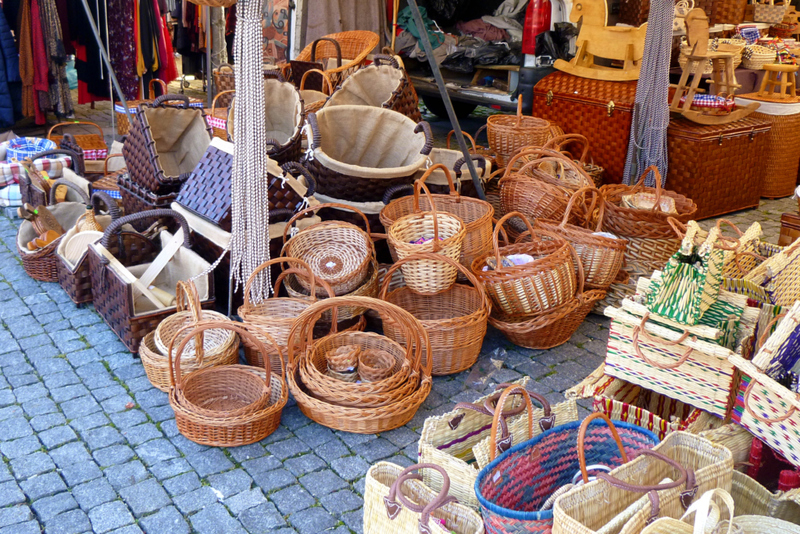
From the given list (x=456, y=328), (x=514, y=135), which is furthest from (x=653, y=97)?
(x=456, y=328)

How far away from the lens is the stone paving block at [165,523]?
257 cm

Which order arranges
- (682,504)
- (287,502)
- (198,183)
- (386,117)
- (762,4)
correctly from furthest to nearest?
(762,4)
(386,117)
(198,183)
(287,502)
(682,504)

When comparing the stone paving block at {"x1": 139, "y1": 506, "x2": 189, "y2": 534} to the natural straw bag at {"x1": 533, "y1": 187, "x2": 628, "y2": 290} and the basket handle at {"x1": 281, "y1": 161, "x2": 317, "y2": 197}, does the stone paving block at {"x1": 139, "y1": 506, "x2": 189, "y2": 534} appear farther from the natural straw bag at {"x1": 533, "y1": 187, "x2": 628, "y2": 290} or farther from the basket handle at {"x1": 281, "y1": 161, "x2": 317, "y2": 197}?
the natural straw bag at {"x1": 533, "y1": 187, "x2": 628, "y2": 290}

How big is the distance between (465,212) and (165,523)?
242 cm

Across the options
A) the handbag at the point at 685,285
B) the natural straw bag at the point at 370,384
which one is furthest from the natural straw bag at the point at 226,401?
the handbag at the point at 685,285

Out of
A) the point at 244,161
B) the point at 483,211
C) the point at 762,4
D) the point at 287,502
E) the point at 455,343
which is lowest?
the point at 287,502

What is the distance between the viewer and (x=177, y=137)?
495cm

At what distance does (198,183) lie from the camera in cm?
404

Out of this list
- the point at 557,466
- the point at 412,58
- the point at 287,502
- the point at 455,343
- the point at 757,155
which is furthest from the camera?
the point at 412,58

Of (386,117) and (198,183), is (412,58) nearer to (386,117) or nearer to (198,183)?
(386,117)

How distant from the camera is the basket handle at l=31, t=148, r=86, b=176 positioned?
5.13 metres

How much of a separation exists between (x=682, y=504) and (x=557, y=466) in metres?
0.44

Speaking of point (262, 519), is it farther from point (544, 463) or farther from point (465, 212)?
point (465, 212)

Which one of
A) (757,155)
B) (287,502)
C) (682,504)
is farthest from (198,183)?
(757,155)
